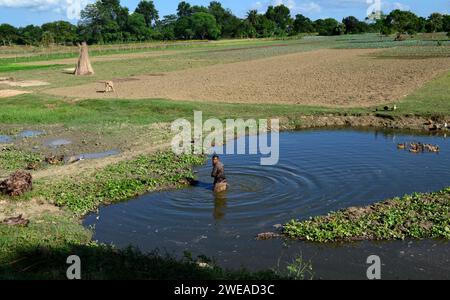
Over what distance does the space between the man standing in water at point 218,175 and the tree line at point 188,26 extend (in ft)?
253

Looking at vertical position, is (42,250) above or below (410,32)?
below

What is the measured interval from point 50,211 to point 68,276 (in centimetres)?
376

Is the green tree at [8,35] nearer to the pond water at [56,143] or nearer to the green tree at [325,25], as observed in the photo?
the green tree at [325,25]

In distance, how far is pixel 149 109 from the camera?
2206 centimetres

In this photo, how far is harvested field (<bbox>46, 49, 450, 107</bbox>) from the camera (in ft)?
78.6

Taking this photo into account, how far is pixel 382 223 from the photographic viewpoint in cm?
898

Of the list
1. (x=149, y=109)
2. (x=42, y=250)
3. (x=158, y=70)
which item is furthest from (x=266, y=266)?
(x=158, y=70)

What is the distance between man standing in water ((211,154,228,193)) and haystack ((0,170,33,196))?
13.7 ft

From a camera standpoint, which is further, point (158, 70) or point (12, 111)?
point (158, 70)

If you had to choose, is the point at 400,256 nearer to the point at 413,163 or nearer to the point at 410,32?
the point at 413,163

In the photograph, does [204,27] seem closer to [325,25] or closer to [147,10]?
[147,10]

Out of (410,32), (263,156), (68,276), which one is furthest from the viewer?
(410,32)

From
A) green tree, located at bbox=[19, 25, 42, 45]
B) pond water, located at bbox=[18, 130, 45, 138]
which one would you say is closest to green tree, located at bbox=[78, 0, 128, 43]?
green tree, located at bbox=[19, 25, 42, 45]

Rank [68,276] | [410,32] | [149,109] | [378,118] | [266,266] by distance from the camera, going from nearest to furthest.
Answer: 1. [68,276]
2. [266,266]
3. [378,118]
4. [149,109]
5. [410,32]
